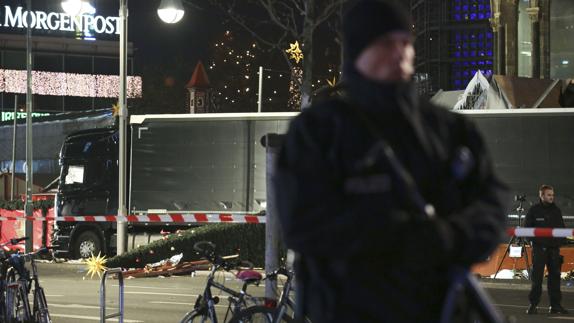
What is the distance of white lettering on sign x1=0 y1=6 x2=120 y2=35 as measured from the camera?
351 ft

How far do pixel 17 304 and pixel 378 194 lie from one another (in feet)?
28.3

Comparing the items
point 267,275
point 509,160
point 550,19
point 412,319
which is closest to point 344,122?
point 412,319

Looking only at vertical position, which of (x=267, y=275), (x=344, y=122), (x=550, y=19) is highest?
Result: (x=550, y=19)

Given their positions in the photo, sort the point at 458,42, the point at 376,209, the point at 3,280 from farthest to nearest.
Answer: the point at 458,42 → the point at 3,280 → the point at 376,209

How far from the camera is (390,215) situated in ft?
13.5

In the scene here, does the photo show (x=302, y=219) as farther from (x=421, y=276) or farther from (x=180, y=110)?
(x=180, y=110)

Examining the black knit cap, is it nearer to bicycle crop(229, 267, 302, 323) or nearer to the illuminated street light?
bicycle crop(229, 267, 302, 323)

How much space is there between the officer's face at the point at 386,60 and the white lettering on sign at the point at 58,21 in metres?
103

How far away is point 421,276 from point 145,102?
90.9m

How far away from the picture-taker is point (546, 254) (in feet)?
58.0

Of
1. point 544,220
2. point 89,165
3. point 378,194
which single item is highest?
point 378,194

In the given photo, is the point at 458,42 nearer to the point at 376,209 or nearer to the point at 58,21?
the point at 58,21

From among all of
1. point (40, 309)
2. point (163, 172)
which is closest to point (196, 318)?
point (40, 309)

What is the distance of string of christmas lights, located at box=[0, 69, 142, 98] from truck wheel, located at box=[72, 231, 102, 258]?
78272 mm
